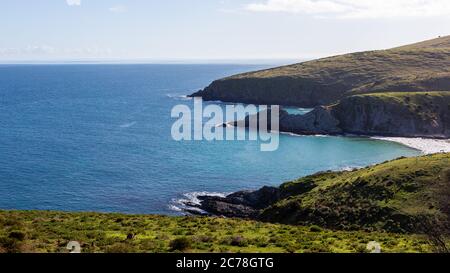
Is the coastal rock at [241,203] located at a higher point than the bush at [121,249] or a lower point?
lower

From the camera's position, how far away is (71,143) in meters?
130

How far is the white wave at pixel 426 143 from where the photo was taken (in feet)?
389

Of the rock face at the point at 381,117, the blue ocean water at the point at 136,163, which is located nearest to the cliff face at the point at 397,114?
the rock face at the point at 381,117

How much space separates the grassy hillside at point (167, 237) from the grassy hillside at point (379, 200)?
12867 millimetres

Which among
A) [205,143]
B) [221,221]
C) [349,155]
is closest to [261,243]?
[221,221]

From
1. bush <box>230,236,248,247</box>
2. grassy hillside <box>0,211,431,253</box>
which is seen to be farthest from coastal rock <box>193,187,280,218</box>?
bush <box>230,236,248,247</box>

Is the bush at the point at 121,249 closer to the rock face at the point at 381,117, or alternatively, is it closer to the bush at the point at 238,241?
the bush at the point at 238,241

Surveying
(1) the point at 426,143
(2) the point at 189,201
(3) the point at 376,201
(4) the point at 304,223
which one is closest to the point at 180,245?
(4) the point at 304,223

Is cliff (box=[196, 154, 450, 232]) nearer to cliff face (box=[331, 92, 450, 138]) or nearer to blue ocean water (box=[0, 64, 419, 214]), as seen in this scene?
blue ocean water (box=[0, 64, 419, 214])

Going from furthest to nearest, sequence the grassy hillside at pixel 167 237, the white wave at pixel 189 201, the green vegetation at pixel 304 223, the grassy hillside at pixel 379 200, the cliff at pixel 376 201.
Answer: the white wave at pixel 189 201, the grassy hillside at pixel 379 200, the cliff at pixel 376 201, the green vegetation at pixel 304 223, the grassy hillside at pixel 167 237

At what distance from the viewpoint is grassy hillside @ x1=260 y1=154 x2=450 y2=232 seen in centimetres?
4984

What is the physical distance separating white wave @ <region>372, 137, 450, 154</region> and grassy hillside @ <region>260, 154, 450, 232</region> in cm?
5606
